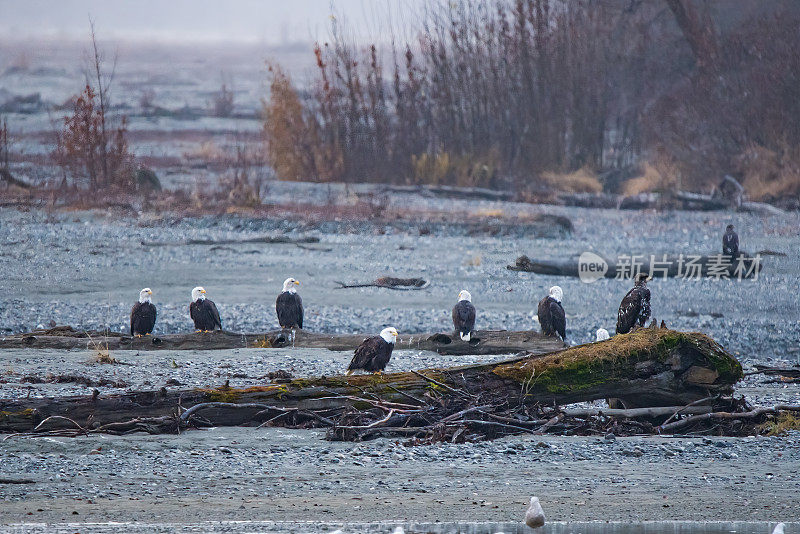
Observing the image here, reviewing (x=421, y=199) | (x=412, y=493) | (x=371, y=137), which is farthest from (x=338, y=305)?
(x=371, y=137)

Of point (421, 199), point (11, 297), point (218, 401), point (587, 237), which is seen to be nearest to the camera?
point (218, 401)

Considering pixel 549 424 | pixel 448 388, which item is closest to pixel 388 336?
pixel 448 388

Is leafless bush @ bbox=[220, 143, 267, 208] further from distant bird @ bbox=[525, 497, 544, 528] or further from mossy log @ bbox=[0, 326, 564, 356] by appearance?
distant bird @ bbox=[525, 497, 544, 528]

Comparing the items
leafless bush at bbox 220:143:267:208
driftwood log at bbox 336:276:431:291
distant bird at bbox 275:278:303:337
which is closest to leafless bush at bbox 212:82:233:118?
leafless bush at bbox 220:143:267:208

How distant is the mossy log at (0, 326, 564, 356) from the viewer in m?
9.89

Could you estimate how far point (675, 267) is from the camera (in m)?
16.1

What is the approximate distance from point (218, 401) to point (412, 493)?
5.41 feet

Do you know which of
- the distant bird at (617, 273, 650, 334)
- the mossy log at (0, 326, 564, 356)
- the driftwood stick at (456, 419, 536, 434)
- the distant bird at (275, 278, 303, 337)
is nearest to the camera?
the driftwood stick at (456, 419, 536, 434)

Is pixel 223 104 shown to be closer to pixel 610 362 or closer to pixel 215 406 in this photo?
pixel 215 406

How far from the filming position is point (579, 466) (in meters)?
6.59

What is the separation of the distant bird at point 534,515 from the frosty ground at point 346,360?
279mm

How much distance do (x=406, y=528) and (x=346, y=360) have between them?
4602 mm

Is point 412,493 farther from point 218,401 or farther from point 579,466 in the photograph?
point 218,401

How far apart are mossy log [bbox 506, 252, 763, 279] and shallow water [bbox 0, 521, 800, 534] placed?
10332mm
